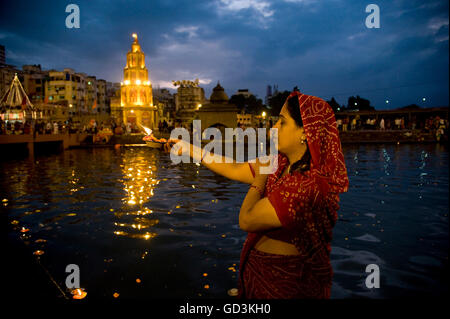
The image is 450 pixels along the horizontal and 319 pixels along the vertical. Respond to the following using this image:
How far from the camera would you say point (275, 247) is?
2.00 m

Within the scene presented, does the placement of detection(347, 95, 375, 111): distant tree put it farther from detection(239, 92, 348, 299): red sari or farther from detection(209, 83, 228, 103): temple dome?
Answer: detection(239, 92, 348, 299): red sari

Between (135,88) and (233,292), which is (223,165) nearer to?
(233,292)

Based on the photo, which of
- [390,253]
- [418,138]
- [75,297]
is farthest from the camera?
[418,138]

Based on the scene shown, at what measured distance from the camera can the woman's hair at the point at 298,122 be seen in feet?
6.30

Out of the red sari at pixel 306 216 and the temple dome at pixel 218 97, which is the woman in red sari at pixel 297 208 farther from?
the temple dome at pixel 218 97

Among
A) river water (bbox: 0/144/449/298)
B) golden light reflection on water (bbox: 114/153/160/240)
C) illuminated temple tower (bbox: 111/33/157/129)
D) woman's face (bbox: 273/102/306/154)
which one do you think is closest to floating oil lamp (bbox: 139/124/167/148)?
woman's face (bbox: 273/102/306/154)

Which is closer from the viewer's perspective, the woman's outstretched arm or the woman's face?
the woman's face

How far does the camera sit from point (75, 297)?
3611 mm

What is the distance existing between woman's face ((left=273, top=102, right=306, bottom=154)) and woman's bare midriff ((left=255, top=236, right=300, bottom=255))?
58 centimetres

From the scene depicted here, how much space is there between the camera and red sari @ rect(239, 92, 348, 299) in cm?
180

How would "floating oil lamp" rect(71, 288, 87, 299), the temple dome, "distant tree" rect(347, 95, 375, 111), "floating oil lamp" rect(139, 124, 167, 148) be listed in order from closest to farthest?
1. "floating oil lamp" rect(139, 124, 167, 148)
2. "floating oil lamp" rect(71, 288, 87, 299)
3. the temple dome
4. "distant tree" rect(347, 95, 375, 111)

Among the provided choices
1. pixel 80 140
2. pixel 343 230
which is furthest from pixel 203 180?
pixel 80 140

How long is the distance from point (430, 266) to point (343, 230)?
1.58 m
